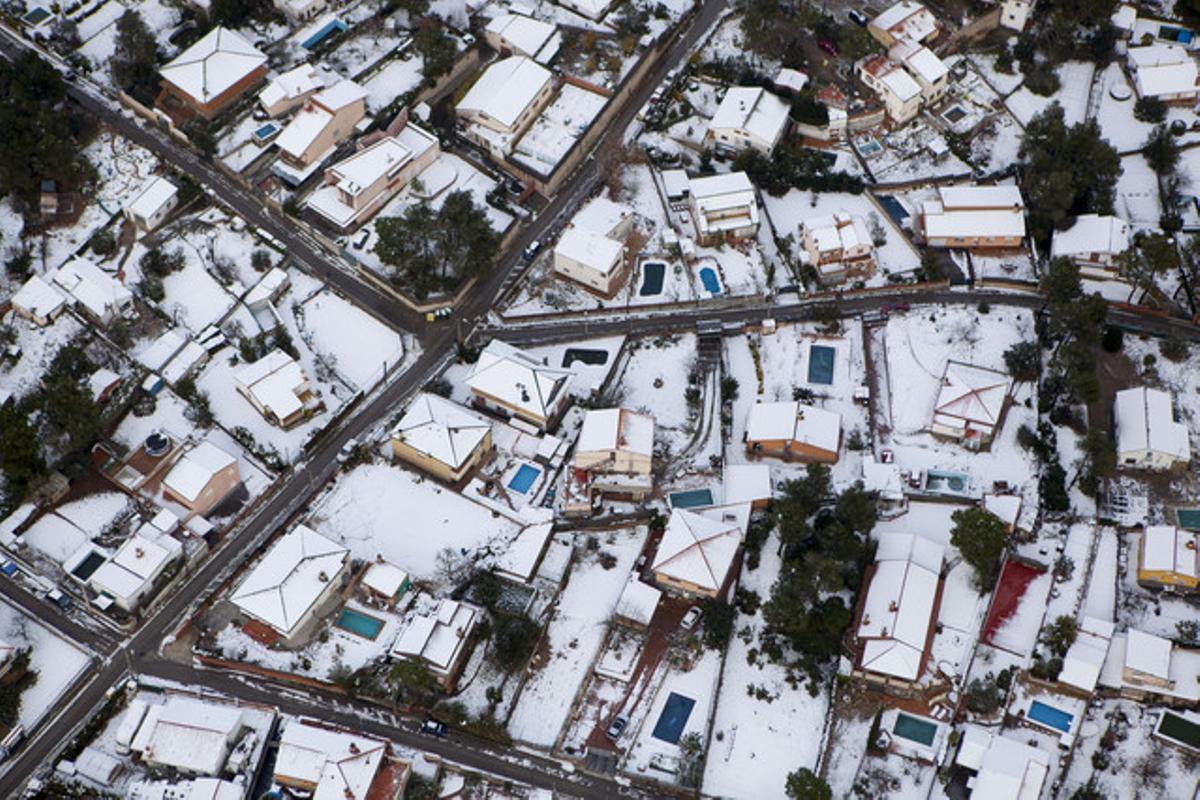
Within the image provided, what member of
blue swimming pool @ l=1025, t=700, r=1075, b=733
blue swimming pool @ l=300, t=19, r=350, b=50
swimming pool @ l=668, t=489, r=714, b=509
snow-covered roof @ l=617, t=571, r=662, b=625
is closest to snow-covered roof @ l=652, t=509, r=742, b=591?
snow-covered roof @ l=617, t=571, r=662, b=625

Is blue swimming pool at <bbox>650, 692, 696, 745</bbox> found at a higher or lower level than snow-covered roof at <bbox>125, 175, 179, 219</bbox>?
lower

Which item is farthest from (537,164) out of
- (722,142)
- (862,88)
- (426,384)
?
(862,88)

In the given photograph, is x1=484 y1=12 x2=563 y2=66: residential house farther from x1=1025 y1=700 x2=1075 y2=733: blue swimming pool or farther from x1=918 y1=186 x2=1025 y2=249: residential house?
x1=1025 y1=700 x2=1075 y2=733: blue swimming pool

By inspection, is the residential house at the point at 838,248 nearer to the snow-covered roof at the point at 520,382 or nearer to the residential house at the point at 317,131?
the snow-covered roof at the point at 520,382

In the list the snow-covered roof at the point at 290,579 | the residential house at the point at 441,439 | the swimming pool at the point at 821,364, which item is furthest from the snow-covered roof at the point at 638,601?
the swimming pool at the point at 821,364

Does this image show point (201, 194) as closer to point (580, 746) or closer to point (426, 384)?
point (426, 384)
